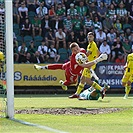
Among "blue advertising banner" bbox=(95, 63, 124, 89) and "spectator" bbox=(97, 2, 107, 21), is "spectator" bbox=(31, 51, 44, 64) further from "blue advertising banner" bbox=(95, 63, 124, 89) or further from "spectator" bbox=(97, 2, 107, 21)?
"spectator" bbox=(97, 2, 107, 21)

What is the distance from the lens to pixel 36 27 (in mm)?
26109

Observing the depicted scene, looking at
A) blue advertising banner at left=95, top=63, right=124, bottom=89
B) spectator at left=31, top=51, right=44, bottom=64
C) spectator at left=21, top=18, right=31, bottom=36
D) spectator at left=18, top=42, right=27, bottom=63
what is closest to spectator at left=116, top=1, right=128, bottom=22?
blue advertising banner at left=95, top=63, right=124, bottom=89

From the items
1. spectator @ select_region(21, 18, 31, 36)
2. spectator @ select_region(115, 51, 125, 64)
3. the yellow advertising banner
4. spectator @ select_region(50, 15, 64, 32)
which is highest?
spectator @ select_region(50, 15, 64, 32)

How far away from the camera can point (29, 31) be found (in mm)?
25938

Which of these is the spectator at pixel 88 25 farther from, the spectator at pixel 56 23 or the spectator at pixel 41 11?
the spectator at pixel 41 11

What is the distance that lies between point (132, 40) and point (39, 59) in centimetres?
517

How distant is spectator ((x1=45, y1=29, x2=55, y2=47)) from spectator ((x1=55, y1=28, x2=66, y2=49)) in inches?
7.8

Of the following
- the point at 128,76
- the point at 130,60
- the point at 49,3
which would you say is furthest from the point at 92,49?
the point at 49,3

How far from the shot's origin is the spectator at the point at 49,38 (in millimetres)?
25516

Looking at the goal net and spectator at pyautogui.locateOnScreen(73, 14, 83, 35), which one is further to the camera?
spectator at pyautogui.locateOnScreen(73, 14, 83, 35)

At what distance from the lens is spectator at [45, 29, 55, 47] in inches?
1005

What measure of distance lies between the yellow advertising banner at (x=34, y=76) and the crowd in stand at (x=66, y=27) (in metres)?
0.88

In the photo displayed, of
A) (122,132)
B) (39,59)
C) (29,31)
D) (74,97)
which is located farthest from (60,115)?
(29,31)

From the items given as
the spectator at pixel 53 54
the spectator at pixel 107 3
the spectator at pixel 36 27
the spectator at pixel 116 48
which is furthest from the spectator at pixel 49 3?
the spectator at pixel 116 48
